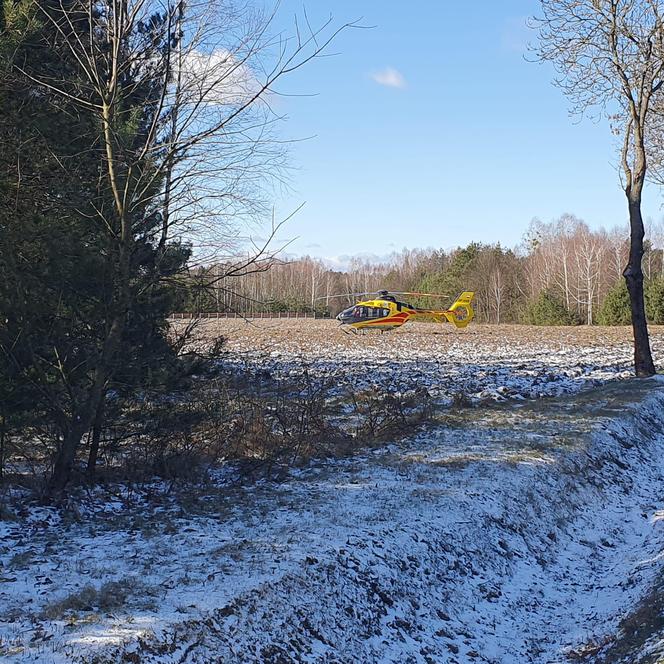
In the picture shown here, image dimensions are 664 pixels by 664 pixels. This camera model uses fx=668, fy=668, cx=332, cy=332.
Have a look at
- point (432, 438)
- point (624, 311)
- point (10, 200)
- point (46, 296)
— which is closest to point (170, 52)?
point (10, 200)

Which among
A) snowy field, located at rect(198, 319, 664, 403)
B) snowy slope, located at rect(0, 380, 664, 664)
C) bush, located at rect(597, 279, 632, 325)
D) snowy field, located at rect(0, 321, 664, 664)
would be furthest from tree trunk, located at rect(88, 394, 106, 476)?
bush, located at rect(597, 279, 632, 325)

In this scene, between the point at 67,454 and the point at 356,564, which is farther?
the point at 67,454

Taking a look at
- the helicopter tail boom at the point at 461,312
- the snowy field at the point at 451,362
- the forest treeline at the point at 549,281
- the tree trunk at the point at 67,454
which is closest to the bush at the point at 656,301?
the forest treeline at the point at 549,281

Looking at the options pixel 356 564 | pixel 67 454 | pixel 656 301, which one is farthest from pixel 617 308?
pixel 67 454

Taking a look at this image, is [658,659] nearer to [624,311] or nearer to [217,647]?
[217,647]

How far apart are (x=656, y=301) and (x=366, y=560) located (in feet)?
145

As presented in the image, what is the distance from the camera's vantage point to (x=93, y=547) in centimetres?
613

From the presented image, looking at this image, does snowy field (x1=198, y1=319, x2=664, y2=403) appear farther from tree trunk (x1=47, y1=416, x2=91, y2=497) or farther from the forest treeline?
the forest treeline

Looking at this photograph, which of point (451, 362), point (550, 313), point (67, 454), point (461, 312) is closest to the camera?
point (67, 454)

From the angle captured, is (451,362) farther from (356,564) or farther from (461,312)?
(461,312)

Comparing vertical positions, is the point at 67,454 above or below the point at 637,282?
below

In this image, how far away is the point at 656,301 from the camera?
146 ft

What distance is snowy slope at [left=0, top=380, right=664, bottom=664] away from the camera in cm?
480

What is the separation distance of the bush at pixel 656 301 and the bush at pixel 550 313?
7.52m
